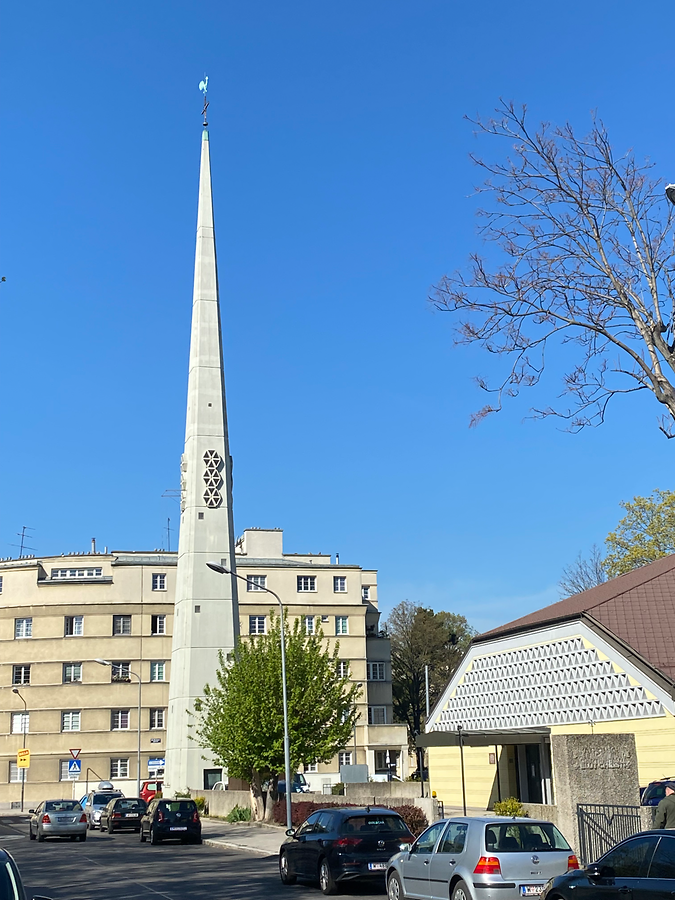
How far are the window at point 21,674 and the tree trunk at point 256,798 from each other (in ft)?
129

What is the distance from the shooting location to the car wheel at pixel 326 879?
18.8 meters

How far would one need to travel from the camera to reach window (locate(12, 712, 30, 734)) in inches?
2986

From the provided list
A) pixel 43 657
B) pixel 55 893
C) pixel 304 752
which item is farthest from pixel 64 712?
pixel 55 893

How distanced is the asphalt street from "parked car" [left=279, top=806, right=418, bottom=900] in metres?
0.47

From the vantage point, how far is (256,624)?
8169 cm

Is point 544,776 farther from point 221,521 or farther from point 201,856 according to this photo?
point 221,521

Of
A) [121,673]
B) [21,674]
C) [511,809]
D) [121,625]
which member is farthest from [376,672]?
[511,809]

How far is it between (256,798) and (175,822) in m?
9.02

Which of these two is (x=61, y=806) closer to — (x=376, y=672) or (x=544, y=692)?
(x=544, y=692)

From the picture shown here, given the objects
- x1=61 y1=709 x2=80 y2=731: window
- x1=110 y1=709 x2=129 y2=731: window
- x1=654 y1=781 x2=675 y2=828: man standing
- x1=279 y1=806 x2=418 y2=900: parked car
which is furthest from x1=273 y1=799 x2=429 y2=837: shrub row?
x1=61 y1=709 x2=80 y2=731: window

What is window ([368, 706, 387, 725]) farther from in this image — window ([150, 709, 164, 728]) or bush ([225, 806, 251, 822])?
bush ([225, 806, 251, 822])

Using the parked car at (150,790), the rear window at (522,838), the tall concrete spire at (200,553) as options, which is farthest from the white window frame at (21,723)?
the rear window at (522,838)

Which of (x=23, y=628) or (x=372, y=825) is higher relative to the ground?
(x=23, y=628)

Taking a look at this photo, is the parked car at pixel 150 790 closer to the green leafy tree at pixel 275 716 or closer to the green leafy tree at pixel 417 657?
the green leafy tree at pixel 275 716
